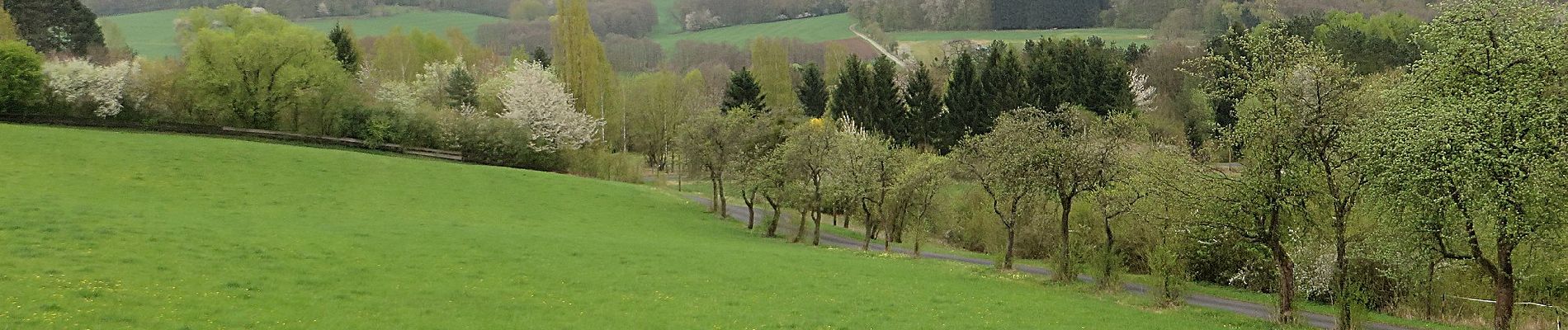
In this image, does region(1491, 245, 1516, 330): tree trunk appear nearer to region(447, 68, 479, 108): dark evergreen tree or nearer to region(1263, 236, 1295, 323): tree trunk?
region(1263, 236, 1295, 323): tree trunk

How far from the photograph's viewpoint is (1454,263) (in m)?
25.7

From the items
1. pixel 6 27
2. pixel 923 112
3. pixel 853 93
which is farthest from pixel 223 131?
pixel 923 112

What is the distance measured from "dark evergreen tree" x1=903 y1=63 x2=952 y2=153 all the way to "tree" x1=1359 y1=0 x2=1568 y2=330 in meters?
68.8

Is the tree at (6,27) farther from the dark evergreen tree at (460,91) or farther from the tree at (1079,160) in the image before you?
the tree at (1079,160)

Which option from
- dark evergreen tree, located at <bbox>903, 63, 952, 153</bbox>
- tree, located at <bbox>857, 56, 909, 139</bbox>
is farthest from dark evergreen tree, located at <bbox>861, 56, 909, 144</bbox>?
dark evergreen tree, located at <bbox>903, 63, 952, 153</bbox>

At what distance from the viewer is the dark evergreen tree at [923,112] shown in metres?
91.8

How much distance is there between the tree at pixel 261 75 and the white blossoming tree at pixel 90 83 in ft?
13.6

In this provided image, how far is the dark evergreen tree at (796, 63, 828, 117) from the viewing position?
109812mm

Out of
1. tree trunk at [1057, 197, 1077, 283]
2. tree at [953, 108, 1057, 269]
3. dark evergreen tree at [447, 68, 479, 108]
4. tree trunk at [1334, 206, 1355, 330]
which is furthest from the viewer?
dark evergreen tree at [447, 68, 479, 108]

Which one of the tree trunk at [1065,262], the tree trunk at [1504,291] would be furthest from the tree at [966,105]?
the tree trunk at [1504,291]

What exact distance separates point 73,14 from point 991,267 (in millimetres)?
103466

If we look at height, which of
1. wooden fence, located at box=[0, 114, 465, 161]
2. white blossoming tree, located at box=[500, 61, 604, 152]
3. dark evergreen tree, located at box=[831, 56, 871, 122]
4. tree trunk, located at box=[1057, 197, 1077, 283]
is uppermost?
dark evergreen tree, located at box=[831, 56, 871, 122]

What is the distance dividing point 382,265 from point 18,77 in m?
47.4

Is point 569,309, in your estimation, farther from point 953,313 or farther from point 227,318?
point 953,313
